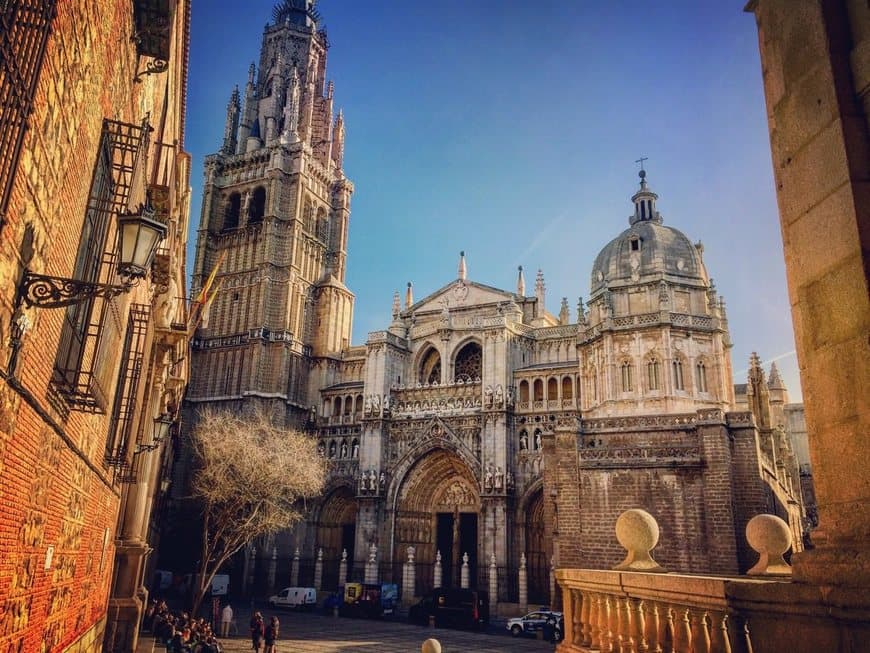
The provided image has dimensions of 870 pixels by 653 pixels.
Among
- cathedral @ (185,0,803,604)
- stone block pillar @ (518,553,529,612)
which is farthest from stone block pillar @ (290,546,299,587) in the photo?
stone block pillar @ (518,553,529,612)

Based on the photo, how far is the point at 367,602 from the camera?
3134 cm

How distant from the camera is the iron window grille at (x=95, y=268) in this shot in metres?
6.80

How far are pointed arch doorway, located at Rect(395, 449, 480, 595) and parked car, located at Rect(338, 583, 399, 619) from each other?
4.90m

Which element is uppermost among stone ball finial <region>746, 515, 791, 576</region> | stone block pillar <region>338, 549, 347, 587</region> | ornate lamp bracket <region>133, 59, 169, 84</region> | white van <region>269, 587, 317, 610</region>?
ornate lamp bracket <region>133, 59, 169, 84</region>

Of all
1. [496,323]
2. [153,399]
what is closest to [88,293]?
[153,399]

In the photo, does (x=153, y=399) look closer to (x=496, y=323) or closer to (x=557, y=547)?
(x=557, y=547)

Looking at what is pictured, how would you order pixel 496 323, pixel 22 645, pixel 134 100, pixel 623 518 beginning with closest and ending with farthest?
pixel 22 645 < pixel 623 518 < pixel 134 100 < pixel 496 323

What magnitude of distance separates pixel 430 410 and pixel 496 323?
6.28 meters

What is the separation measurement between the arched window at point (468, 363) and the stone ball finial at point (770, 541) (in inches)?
1346

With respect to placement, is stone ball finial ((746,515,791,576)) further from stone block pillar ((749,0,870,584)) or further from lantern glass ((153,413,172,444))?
lantern glass ((153,413,172,444))

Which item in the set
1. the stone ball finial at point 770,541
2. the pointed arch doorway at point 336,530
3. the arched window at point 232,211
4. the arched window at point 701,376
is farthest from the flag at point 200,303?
the arched window at point 701,376

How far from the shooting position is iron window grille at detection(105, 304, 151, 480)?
11219 millimetres

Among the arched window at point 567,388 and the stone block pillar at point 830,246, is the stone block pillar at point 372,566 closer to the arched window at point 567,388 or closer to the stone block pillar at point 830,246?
the arched window at point 567,388

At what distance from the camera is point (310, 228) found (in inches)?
1937
